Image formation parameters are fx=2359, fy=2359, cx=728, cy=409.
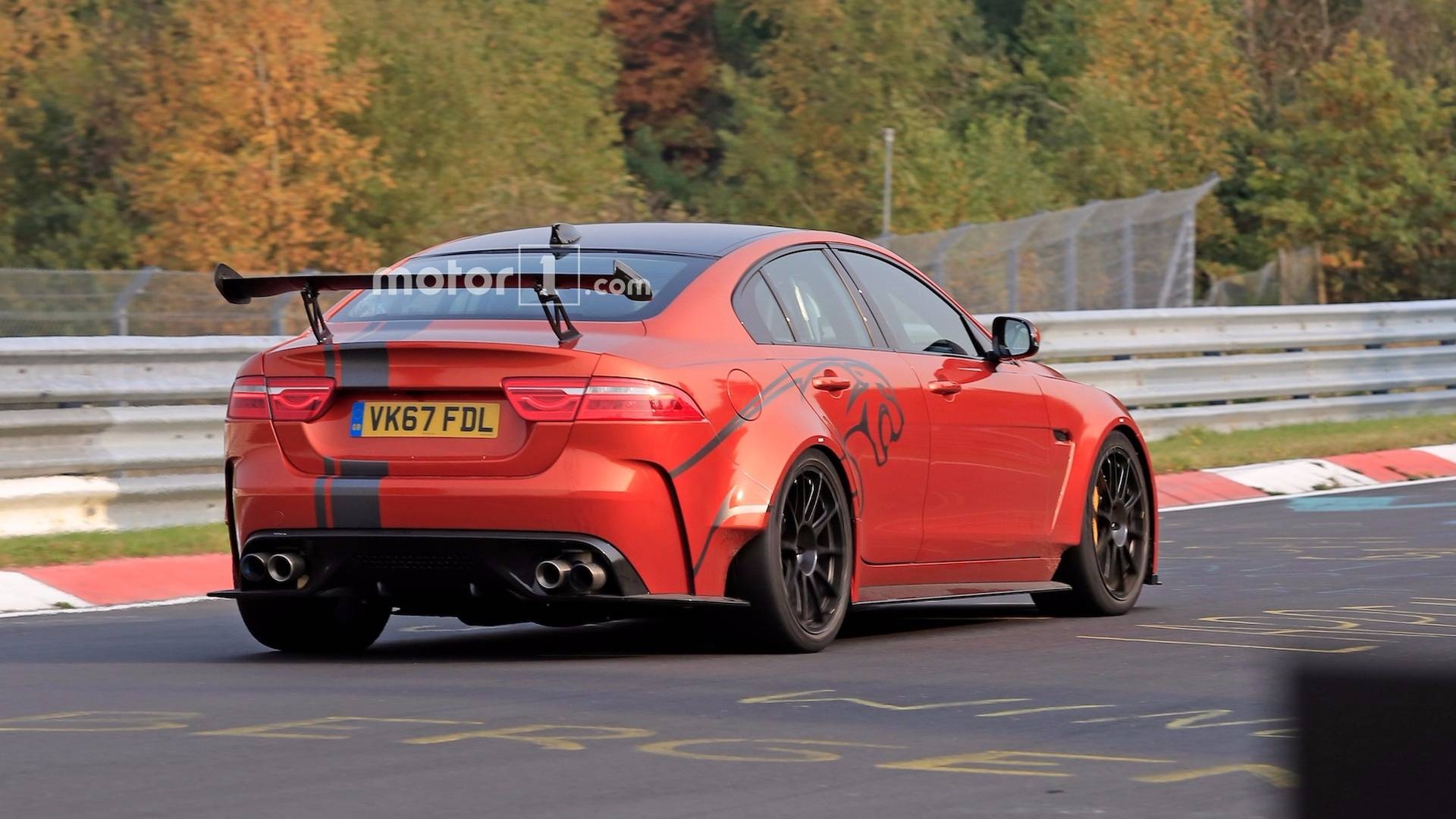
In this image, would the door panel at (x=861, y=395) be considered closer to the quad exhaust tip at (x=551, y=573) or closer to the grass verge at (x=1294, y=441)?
the quad exhaust tip at (x=551, y=573)

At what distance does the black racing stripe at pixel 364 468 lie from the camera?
22.2ft

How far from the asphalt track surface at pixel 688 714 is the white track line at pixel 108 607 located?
0.17 metres

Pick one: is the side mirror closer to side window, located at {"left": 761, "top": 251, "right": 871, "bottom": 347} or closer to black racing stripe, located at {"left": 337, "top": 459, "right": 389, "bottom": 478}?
side window, located at {"left": 761, "top": 251, "right": 871, "bottom": 347}

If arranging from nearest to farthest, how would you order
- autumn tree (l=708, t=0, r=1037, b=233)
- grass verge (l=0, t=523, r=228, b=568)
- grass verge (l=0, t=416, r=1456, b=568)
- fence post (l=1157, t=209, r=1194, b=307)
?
grass verge (l=0, t=523, r=228, b=568)
grass verge (l=0, t=416, r=1456, b=568)
fence post (l=1157, t=209, r=1194, b=307)
autumn tree (l=708, t=0, r=1037, b=233)

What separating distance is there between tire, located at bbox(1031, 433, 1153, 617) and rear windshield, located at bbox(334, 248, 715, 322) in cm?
217

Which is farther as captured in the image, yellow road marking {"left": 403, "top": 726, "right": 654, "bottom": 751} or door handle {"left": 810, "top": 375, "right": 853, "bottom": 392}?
door handle {"left": 810, "top": 375, "right": 853, "bottom": 392}

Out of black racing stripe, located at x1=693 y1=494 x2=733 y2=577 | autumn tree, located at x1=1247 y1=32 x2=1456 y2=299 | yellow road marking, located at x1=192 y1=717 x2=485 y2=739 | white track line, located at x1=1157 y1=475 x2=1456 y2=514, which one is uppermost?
autumn tree, located at x1=1247 y1=32 x2=1456 y2=299

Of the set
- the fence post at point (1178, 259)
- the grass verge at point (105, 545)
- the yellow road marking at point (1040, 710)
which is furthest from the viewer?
the fence post at point (1178, 259)

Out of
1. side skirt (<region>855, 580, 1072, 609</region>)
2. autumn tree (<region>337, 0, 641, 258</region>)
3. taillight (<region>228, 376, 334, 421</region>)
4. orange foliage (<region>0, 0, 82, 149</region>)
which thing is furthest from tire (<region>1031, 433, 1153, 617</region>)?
orange foliage (<region>0, 0, 82, 149</region>)

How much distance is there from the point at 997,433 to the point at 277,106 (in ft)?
118

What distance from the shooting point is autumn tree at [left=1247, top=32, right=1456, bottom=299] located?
129 feet

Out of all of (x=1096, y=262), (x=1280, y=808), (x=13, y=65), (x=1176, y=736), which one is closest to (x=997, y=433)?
(x=1176, y=736)

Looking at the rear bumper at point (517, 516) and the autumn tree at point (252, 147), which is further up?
the autumn tree at point (252, 147)

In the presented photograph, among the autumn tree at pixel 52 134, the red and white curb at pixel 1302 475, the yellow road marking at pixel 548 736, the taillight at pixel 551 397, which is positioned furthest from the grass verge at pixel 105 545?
the autumn tree at pixel 52 134
